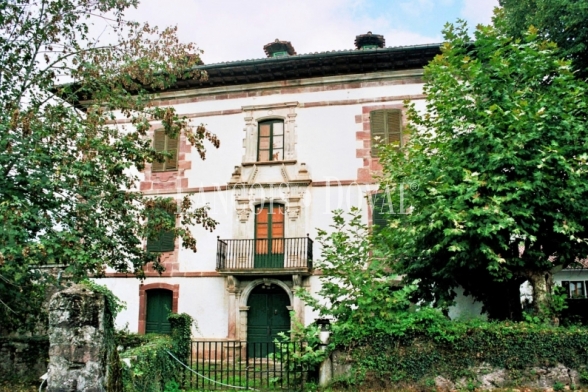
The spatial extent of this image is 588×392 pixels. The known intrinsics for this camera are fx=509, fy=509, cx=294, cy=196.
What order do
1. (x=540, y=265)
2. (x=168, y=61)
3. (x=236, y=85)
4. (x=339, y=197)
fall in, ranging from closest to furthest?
1. (x=540, y=265)
2. (x=168, y=61)
3. (x=339, y=197)
4. (x=236, y=85)

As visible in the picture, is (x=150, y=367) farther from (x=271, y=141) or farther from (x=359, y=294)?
(x=271, y=141)

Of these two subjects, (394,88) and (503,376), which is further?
(394,88)

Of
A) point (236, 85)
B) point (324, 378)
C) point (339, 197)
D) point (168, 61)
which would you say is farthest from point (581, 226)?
point (236, 85)

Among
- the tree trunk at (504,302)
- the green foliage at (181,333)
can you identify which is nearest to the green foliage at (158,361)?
the green foliage at (181,333)

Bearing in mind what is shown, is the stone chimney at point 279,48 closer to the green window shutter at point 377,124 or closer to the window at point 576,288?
the green window shutter at point 377,124

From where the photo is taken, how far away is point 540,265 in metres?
10.7

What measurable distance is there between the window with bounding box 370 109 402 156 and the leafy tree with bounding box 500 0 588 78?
4.24 m

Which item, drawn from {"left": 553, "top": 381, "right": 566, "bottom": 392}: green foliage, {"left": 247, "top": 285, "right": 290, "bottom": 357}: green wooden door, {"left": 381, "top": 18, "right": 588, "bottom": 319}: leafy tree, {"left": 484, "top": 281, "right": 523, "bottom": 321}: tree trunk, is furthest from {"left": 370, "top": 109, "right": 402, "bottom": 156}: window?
{"left": 553, "top": 381, "right": 566, "bottom": 392}: green foliage

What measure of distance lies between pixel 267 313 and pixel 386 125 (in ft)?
24.0

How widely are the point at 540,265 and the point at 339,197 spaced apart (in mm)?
7139

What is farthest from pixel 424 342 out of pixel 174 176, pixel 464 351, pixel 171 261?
pixel 174 176

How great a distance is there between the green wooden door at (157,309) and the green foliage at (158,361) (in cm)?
607

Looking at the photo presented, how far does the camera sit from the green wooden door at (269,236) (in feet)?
54.4

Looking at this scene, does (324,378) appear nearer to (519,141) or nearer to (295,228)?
(519,141)
